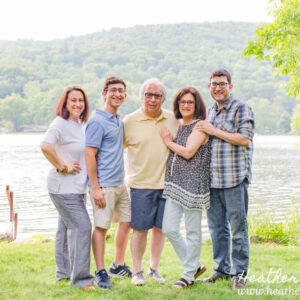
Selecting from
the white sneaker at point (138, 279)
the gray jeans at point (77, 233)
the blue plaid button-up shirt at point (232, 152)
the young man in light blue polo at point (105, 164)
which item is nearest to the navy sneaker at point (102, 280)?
the young man in light blue polo at point (105, 164)

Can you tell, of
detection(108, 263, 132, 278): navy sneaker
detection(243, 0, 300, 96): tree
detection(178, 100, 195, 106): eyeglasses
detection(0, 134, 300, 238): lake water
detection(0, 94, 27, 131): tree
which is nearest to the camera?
detection(178, 100, 195, 106): eyeglasses

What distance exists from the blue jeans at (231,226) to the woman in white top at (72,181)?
1386 mm

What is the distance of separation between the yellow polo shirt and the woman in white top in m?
0.53

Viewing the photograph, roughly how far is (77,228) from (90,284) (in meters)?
0.60

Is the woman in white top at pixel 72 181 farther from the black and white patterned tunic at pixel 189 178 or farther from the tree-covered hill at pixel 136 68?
the tree-covered hill at pixel 136 68

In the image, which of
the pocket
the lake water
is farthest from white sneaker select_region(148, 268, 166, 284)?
the lake water

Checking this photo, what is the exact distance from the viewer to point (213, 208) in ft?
14.7

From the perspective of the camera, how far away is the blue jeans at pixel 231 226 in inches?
167

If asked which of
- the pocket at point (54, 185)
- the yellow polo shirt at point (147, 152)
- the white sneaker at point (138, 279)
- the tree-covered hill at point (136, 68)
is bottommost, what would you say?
the white sneaker at point (138, 279)

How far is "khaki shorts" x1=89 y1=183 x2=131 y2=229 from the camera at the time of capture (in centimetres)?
439

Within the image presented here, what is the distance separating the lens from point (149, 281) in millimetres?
4562

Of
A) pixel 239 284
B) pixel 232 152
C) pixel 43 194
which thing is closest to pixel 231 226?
pixel 239 284

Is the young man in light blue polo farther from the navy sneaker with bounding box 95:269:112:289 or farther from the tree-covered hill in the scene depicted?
the tree-covered hill

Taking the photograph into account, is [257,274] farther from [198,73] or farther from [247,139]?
[198,73]
